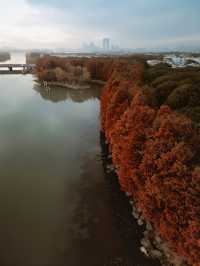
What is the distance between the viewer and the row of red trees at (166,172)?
773 cm

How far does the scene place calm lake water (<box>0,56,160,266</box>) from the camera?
32.3 ft

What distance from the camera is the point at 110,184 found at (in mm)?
15062

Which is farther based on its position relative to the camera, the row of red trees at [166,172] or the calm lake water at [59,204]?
the calm lake water at [59,204]

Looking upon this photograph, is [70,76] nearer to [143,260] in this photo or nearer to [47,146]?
[47,146]

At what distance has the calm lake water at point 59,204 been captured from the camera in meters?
9.85

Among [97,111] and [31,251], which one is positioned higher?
[97,111]

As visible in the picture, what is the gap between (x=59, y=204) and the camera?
41.8 ft

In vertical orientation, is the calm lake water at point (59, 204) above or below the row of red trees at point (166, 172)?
below

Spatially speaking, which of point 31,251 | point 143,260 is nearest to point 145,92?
point 143,260

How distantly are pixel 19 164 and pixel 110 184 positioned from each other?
7.06 metres

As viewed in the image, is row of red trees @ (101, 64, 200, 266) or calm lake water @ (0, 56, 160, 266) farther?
calm lake water @ (0, 56, 160, 266)

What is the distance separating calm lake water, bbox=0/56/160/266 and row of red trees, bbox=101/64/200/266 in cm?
196

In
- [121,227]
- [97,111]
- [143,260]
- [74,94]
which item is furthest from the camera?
[74,94]

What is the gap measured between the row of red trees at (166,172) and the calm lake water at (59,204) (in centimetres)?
196
